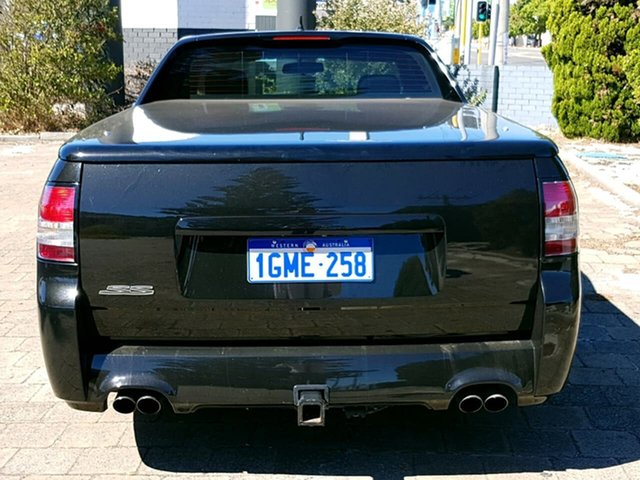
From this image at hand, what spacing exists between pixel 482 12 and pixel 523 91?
27.8 ft

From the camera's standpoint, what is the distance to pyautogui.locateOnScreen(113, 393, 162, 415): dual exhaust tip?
9.71 ft

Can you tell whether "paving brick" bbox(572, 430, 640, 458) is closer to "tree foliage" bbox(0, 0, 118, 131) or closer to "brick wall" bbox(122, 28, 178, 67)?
"tree foliage" bbox(0, 0, 118, 131)

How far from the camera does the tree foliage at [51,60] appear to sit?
14180 millimetres

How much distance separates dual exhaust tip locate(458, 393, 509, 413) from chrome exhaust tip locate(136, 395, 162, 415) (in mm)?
1134

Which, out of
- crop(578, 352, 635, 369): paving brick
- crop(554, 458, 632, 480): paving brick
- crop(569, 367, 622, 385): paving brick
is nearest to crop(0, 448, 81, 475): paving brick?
crop(554, 458, 632, 480): paving brick

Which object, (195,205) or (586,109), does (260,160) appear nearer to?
(195,205)

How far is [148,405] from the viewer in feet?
9.87

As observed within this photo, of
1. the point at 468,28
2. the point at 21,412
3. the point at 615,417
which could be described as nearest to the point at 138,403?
the point at 21,412

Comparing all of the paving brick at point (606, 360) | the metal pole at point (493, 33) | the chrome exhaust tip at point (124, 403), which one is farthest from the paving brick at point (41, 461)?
the metal pole at point (493, 33)

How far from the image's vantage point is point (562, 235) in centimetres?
291

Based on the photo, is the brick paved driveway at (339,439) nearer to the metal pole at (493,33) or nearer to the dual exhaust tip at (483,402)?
the dual exhaust tip at (483,402)

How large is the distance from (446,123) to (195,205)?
1.15 m

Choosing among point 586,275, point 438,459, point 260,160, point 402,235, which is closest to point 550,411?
point 438,459

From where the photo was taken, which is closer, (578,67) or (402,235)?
(402,235)
